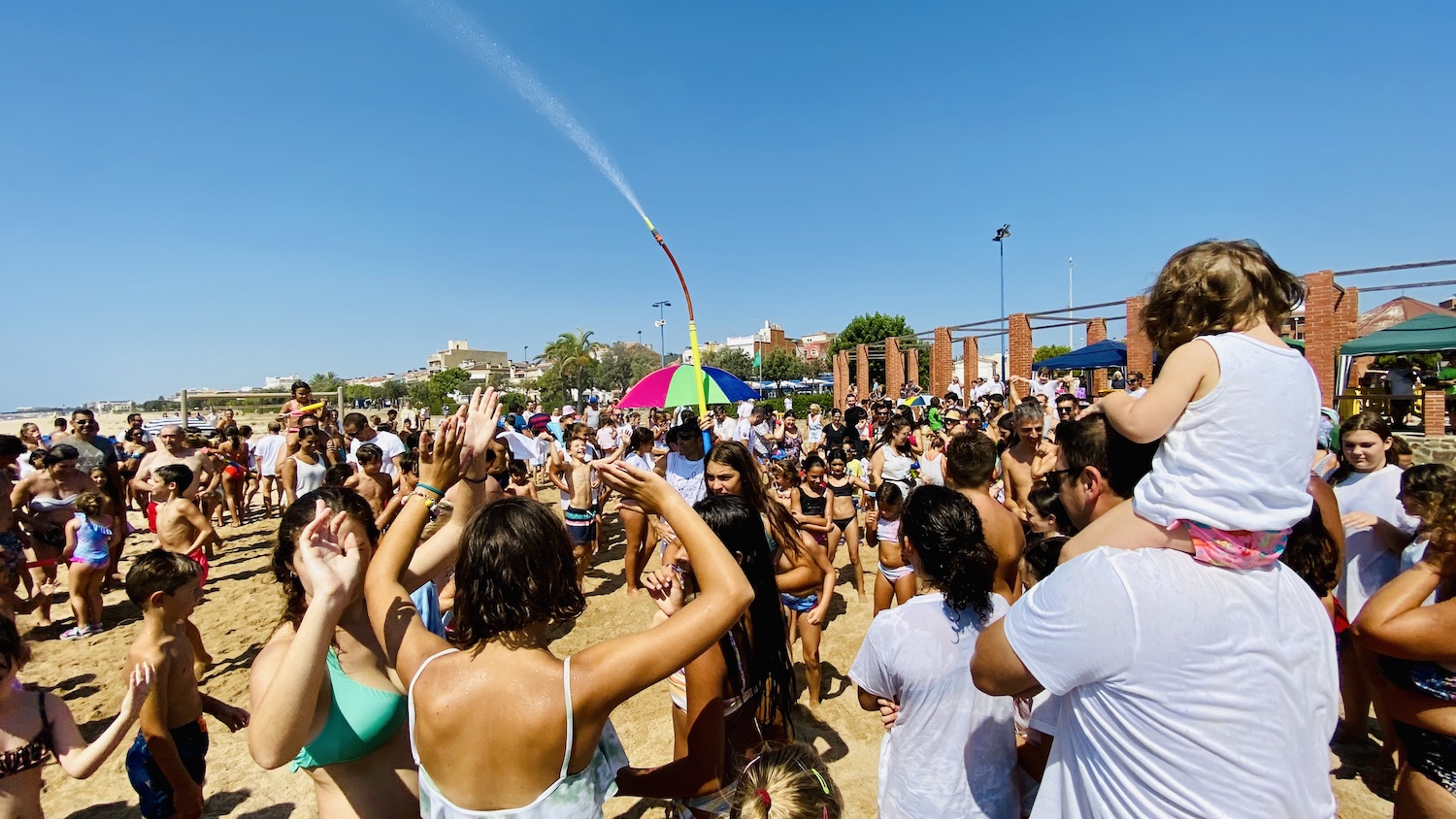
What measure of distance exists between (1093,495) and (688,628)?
3.65 ft

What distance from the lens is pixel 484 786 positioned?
1.40 m

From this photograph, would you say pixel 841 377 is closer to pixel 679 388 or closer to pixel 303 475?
pixel 679 388

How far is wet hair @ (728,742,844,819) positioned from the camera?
1543mm

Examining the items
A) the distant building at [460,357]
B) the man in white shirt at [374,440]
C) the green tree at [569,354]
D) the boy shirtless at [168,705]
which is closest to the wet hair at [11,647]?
the boy shirtless at [168,705]

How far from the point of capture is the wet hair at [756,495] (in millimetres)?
3502

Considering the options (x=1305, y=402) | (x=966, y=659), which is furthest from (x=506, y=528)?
(x=1305, y=402)

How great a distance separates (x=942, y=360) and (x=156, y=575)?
72.2 feet

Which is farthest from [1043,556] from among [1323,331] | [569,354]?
[569,354]

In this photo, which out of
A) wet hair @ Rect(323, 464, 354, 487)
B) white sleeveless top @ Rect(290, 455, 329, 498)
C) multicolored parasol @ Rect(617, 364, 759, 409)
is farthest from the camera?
multicolored parasol @ Rect(617, 364, 759, 409)

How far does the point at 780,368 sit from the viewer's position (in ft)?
219

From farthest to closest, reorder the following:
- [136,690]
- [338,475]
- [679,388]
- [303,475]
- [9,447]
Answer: [679,388]
[303,475]
[338,475]
[9,447]
[136,690]

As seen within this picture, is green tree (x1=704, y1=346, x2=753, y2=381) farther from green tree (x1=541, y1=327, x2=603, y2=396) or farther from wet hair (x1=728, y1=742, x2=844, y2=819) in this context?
wet hair (x1=728, y1=742, x2=844, y2=819)

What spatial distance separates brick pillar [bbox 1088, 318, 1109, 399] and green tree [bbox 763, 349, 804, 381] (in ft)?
148

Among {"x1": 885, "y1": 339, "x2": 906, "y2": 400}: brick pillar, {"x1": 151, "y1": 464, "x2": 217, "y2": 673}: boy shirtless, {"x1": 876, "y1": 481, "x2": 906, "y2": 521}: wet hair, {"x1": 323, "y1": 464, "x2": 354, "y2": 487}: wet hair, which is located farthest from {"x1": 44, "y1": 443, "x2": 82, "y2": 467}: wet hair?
{"x1": 885, "y1": 339, "x2": 906, "y2": 400}: brick pillar
